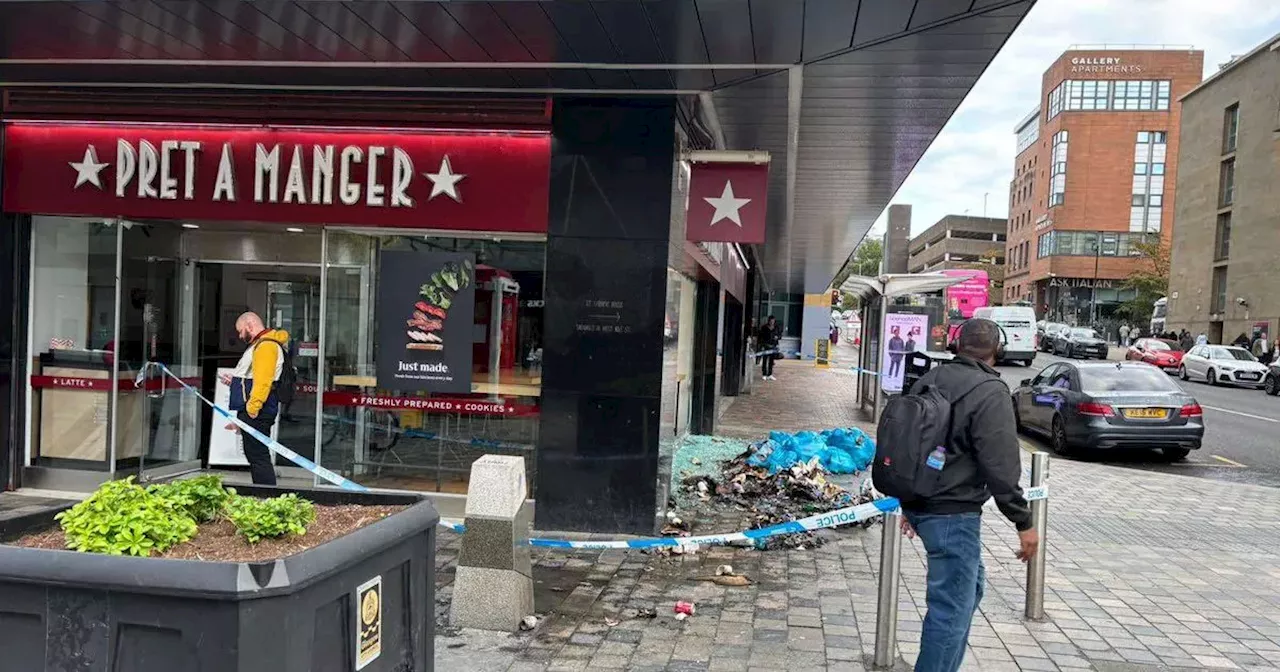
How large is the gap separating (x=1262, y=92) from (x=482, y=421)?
5113 centimetres

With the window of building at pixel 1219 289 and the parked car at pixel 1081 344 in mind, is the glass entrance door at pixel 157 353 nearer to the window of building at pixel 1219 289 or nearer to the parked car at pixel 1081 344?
the parked car at pixel 1081 344

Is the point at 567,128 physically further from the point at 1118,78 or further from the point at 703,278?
the point at 1118,78

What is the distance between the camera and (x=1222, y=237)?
157 ft

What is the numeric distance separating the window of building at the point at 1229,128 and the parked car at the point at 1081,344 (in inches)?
572

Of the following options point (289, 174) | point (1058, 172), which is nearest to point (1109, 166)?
point (1058, 172)

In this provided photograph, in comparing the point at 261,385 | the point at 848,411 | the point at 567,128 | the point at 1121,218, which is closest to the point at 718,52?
the point at 567,128

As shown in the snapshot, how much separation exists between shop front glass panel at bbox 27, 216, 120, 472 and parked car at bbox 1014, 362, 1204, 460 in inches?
416

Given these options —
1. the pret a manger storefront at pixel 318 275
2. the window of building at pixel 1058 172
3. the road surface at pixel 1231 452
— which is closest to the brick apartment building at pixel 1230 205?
the road surface at pixel 1231 452

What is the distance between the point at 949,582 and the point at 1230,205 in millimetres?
54146

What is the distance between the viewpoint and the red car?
34.1m

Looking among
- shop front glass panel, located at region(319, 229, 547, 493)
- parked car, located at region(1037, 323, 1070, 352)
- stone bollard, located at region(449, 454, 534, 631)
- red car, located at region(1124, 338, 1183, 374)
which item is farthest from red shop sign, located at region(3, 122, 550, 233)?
parked car, located at region(1037, 323, 1070, 352)

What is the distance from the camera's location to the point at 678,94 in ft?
20.8

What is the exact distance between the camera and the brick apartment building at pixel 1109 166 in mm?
78312

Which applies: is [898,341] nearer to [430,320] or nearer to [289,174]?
[430,320]
